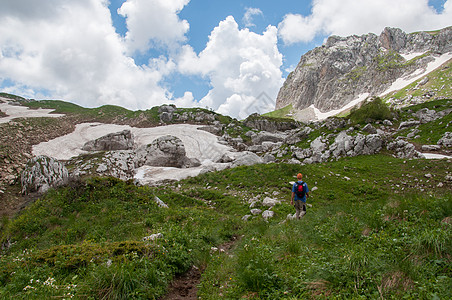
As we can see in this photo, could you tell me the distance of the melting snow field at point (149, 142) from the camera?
31.2 m

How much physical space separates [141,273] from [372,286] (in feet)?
16.0

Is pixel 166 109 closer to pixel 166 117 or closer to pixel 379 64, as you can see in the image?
pixel 166 117

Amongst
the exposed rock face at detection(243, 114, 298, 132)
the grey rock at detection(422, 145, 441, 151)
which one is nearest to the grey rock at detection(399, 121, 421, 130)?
the grey rock at detection(422, 145, 441, 151)

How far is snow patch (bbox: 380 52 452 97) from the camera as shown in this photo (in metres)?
133

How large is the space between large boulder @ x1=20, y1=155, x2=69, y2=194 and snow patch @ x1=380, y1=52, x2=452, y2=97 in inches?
6892

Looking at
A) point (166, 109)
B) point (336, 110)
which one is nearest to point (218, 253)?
point (166, 109)

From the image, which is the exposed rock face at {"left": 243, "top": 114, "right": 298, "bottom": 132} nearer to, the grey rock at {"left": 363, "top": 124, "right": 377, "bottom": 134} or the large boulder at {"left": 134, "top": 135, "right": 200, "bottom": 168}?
the grey rock at {"left": 363, "top": 124, "right": 377, "bottom": 134}

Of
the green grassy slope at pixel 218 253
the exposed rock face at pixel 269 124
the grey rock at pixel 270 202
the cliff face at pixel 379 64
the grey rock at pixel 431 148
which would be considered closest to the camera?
the green grassy slope at pixel 218 253

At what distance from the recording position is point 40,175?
19500mm

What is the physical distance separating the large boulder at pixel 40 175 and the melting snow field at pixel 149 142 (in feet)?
29.2

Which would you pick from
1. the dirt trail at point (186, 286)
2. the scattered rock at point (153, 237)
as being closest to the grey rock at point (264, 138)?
the scattered rock at point (153, 237)

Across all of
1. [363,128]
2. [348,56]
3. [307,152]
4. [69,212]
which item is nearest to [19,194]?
[69,212]

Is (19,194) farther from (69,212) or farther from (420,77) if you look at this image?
(420,77)

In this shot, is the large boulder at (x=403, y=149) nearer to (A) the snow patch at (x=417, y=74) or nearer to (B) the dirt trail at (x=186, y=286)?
(B) the dirt trail at (x=186, y=286)
